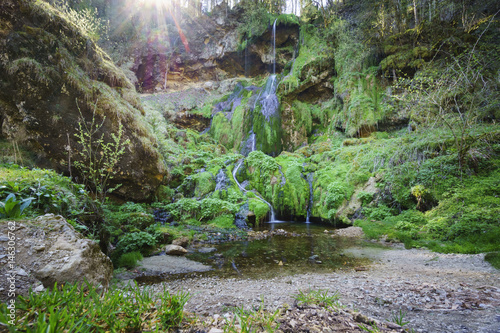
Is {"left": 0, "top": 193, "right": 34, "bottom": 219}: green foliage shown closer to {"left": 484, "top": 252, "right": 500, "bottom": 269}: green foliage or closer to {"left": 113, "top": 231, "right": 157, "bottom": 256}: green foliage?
{"left": 113, "top": 231, "right": 157, "bottom": 256}: green foliage

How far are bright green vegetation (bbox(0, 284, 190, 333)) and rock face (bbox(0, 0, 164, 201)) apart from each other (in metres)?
4.35

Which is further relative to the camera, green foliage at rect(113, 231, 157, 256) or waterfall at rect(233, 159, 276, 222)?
waterfall at rect(233, 159, 276, 222)

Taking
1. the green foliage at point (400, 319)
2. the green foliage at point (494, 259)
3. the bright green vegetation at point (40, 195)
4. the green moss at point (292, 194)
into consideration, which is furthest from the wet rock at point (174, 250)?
the green moss at point (292, 194)

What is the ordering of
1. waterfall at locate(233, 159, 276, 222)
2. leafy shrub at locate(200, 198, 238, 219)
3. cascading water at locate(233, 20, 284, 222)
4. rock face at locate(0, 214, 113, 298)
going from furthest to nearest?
cascading water at locate(233, 20, 284, 222), waterfall at locate(233, 159, 276, 222), leafy shrub at locate(200, 198, 238, 219), rock face at locate(0, 214, 113, 298)

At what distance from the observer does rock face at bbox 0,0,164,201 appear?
5578 millimetres

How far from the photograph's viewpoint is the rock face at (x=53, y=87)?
5.58 meters

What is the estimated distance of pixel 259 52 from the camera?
26.4m

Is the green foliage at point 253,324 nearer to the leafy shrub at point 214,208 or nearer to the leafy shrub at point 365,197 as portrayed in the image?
the leafy shrub at point 214,208

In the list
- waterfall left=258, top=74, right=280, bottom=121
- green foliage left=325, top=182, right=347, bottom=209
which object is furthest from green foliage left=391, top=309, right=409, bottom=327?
waterfall left=258, top=74, right=280, bottom=121

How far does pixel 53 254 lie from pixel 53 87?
6.26 meters

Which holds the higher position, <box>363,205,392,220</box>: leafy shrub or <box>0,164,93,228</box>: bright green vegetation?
<box>0,164,93,228</box>: bright green vegetation

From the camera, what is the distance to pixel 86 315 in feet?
4.82

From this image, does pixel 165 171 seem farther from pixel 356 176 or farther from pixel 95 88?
pixel 356 176

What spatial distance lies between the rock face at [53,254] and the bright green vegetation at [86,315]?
0.50 metres
